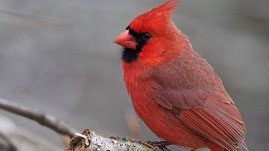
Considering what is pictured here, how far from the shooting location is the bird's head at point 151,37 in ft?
16.7

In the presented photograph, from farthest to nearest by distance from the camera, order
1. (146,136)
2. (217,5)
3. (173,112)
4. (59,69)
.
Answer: (217,5) → (59,69) → (146,136) → (173,112)

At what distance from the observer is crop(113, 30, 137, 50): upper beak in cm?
514

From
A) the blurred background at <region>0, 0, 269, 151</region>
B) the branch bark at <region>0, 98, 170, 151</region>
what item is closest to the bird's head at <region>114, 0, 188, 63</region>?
the branch bark at <region>0, 98, 170, 151</region>

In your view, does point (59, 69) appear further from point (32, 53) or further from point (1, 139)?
point (1, 139)

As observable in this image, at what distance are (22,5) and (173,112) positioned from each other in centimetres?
313

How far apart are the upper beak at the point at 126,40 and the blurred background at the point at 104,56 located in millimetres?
2071

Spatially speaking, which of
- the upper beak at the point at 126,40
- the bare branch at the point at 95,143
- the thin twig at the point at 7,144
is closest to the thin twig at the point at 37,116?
the thin twig at the point at 7,144

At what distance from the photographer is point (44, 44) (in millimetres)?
7992

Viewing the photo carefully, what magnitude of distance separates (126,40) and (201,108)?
0.55 meters

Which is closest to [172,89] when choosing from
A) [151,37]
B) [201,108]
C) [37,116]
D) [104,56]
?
[201,108]

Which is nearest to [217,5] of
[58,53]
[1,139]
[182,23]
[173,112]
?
[182,23]

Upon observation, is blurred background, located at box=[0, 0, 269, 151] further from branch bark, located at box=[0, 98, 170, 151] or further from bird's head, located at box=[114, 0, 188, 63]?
branch bark, located at box=[0, 98, 170, 151]

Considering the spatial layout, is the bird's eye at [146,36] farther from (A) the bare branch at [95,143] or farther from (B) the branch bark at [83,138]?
(A) the bare branch at [95,143]

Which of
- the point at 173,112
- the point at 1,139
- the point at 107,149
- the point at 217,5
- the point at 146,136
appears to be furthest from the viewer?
the point at 217,5
